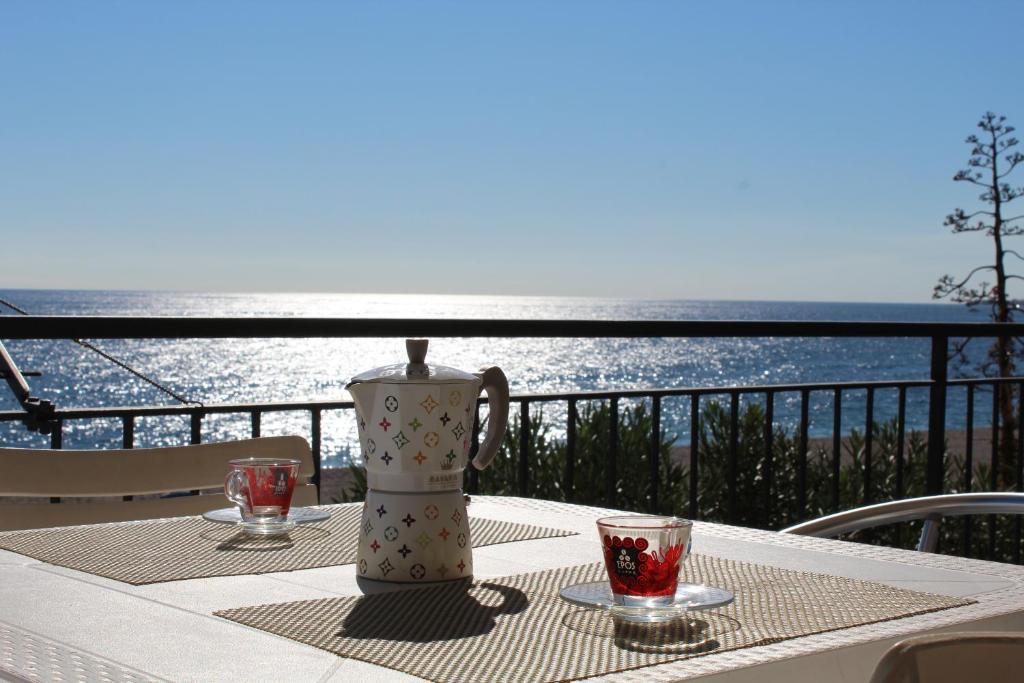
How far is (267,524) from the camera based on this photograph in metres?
1.18

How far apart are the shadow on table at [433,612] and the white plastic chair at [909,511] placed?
676 millimetres

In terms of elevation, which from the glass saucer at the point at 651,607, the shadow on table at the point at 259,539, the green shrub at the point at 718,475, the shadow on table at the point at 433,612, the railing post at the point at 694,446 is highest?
the glass saucer at the point at 651,607

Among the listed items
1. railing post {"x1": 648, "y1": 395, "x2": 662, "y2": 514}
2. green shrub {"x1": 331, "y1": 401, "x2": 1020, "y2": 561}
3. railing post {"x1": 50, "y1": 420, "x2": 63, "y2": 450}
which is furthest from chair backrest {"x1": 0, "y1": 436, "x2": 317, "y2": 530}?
green shrub {"x1": 331, "y1": 401, "x2": 1020, "y2": 561}

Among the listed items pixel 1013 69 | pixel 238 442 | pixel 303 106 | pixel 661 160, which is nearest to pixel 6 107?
pixel 303 106

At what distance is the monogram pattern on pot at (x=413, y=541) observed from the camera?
0.94m

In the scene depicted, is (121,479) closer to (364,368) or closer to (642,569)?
(642,569)

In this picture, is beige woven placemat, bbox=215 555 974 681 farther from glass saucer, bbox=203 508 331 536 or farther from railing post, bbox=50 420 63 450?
railing post, bbox=50 420 63 450

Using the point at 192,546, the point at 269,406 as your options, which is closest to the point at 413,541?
the point at 192,546

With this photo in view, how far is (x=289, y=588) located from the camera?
2.91 feet

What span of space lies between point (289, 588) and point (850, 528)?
0.86 metres

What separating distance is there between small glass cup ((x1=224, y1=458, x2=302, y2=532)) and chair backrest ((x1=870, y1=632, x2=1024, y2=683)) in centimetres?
78

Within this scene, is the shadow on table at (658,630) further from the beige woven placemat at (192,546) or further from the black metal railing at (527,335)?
the black metal railing at (527,335)

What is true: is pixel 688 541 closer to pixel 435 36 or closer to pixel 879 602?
pixel 879 602

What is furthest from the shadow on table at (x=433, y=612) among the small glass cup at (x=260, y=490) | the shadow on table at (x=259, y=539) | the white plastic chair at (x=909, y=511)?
the white plastic chair at (x=909, y=511)
